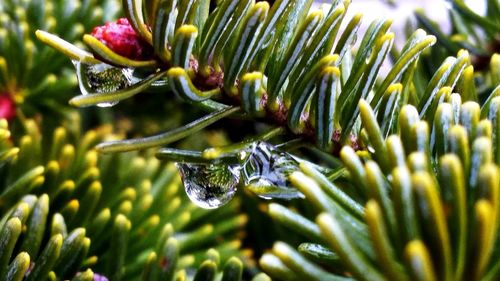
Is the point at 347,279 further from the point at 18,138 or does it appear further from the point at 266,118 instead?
the point at 18,138

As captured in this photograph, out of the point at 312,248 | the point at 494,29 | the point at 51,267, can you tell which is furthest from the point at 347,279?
the point at 494,29

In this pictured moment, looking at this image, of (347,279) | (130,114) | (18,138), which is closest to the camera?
(347,279)

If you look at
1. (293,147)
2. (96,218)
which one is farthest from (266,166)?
(96,218)

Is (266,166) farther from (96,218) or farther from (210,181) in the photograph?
(96,218)

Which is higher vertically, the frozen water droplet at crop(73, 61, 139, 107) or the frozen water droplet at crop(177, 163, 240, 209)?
the frozen water droplet at crop(73, 61, 139, 107)

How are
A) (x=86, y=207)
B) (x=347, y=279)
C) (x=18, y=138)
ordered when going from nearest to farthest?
(x=347, y=279)
(x=86, y=207)
(x=18, y=138)
